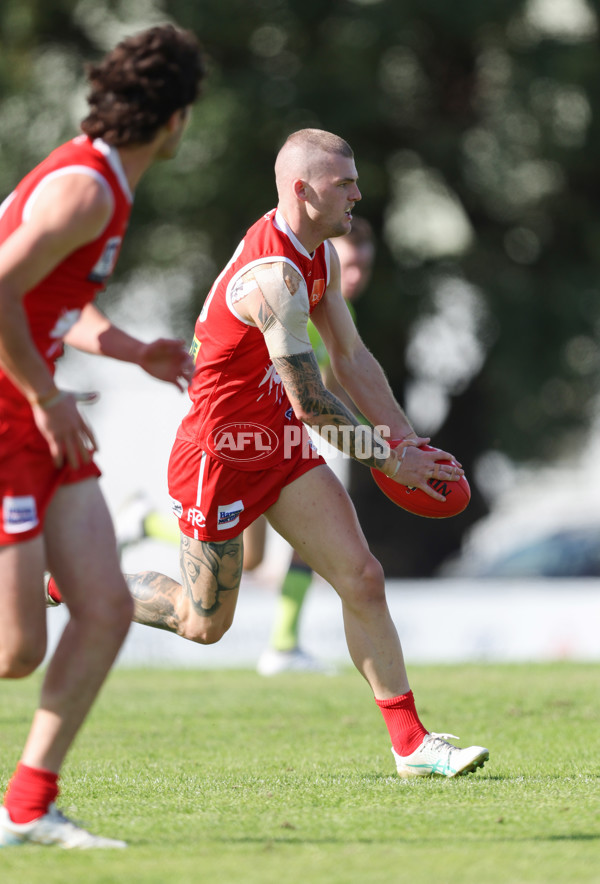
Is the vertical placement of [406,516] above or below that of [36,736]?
below

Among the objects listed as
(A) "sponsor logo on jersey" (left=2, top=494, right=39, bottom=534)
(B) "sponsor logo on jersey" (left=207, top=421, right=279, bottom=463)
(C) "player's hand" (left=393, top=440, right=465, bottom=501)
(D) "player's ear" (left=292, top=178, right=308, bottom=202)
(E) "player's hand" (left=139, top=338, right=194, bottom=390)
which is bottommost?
(C) "player's hand" (left=393, top=440, right=465, bottom=501)

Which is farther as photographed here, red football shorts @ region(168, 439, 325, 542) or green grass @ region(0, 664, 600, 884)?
red football shorts @ region(168, 439, 325, 542)

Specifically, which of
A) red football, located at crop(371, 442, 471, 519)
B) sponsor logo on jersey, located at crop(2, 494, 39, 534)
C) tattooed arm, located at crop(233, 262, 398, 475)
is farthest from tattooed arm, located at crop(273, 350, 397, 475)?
sponsor logo on jersey, located at crop(2, 494, 39, 534)

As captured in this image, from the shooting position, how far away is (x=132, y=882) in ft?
10.0

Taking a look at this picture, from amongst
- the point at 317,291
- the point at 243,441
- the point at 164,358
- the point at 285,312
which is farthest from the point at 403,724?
the point at 164,358

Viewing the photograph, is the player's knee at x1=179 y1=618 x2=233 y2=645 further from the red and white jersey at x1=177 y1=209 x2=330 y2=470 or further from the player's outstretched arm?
the player's outstretched arm

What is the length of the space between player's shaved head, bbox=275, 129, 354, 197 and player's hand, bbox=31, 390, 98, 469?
1799mm

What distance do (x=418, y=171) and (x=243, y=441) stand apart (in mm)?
13709

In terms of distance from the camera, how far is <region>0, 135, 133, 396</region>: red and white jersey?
3.42m

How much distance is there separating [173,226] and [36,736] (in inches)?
597

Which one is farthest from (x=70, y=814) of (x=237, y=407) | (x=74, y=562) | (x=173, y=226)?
(x=173, y=226)

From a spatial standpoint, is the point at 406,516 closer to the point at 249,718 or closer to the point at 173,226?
the point at 173,226

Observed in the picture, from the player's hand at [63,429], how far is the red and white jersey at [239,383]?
1559 mm

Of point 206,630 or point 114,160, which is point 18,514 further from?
point 206,630
